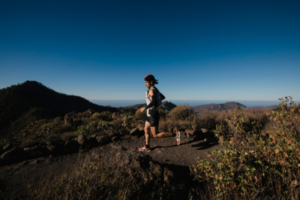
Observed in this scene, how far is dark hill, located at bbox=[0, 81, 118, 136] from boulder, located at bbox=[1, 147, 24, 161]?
1532 centimetres

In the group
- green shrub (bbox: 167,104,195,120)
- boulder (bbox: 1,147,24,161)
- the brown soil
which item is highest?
green shrub (bbox: 167,104,195,120)

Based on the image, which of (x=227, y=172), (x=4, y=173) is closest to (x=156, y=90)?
(x=227, y=172)

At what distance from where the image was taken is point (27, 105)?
873 inches

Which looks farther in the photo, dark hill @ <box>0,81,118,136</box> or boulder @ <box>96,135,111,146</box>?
dark hill @ <box>0,81,118,136</box>

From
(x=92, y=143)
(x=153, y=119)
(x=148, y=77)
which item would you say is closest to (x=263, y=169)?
(x=153, y=119)

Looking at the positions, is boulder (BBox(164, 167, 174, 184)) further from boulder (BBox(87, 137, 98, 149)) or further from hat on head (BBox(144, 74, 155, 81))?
boulder (BBox(87, 137, 98, 149))

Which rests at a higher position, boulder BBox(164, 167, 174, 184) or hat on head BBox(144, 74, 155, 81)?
hat on head BBox(144, 74, 155, 81)

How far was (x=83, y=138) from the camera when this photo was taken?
4.54 meters

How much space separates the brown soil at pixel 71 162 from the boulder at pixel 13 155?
0.71 ft

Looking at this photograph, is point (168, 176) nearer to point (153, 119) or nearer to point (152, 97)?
point (153, 119)

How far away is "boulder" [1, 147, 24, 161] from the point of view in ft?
10.9

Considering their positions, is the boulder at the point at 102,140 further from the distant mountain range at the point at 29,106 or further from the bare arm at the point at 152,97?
the distant mountain range at the point at 29,106

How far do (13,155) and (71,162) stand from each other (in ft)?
5.01

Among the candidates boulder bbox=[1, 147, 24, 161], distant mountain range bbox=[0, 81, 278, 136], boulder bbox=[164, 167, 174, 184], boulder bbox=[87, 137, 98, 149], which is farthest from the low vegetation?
distant mountain range bbox=[0, 81, 278, 136]
